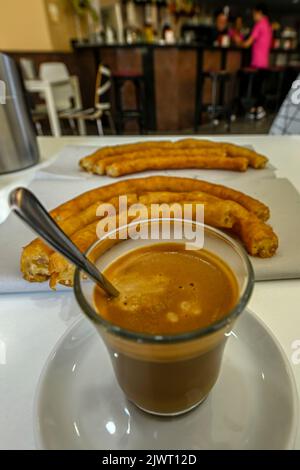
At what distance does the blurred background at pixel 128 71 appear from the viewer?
3459 mm

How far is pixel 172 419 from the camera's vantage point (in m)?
0.34

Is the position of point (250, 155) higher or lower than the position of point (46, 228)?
lower

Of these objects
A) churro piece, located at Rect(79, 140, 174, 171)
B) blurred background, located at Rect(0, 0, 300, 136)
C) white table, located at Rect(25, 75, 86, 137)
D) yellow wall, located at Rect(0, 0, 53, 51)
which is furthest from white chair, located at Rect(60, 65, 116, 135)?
churro piece, located at Rect(79, 140, 174, 171)

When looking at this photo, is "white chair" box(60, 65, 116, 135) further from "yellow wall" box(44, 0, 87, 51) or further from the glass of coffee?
the glass of coffee

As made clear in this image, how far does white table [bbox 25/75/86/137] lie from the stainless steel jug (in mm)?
2033

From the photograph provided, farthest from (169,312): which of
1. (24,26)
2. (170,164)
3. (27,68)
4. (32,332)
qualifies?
(24,26)

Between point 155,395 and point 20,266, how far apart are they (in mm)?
373

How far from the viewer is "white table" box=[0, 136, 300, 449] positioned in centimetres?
35

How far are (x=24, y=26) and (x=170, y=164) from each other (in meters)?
4.35

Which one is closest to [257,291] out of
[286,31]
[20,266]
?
[20,266]

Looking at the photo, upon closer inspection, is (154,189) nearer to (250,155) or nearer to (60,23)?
(250,155)

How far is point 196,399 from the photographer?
1.12 feet

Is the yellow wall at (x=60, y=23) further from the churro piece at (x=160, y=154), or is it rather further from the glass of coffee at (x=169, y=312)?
the glass of coffee at (x=169, y=312)
